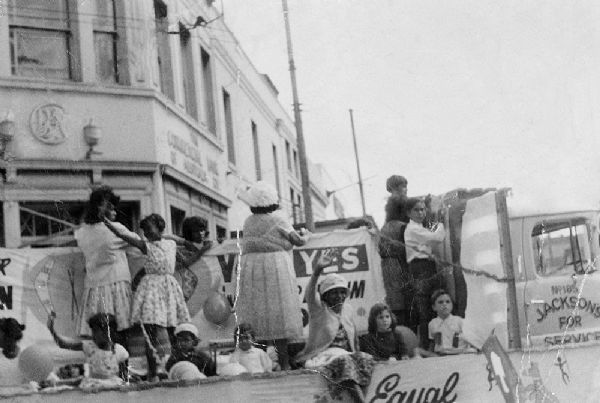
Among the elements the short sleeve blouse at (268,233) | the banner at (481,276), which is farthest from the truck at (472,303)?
the short sleeve blouse at (268,233)

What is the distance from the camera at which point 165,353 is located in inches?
282

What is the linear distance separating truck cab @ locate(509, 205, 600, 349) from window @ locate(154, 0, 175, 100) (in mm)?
7919

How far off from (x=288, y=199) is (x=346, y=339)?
728 inches

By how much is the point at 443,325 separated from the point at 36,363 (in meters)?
3.18

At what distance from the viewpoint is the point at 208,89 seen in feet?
57.2

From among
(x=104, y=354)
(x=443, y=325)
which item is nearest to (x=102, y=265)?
(x=104, y=354)

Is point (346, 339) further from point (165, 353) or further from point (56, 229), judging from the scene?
point (56, 229)

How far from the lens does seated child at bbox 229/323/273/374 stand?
6.79 m

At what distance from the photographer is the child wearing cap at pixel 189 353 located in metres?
6.71

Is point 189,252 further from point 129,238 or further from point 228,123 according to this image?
point 228,123

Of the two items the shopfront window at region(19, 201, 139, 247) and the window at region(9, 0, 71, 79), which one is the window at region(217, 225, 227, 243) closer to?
the shopfront window at region(19, 201, 139, 247)

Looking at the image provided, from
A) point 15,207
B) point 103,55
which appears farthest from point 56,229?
point 103,55

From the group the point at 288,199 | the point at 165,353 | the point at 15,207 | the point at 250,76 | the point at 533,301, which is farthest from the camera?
the point at 288,199

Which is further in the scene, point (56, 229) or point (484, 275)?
point (56, 229)
